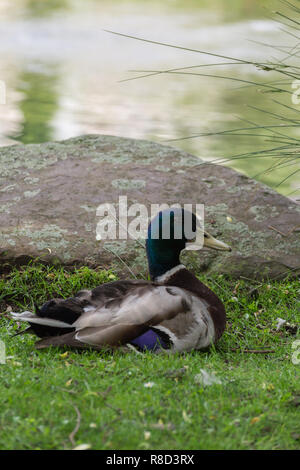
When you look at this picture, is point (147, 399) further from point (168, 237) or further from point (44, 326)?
point (168, 237)

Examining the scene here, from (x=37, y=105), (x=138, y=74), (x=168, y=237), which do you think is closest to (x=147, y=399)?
(x=168, y=237)

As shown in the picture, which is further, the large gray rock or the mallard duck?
the large gray rock

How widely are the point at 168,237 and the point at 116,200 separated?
1.53m

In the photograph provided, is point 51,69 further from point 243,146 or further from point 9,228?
point 9,228

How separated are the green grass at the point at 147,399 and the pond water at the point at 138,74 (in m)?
2.03

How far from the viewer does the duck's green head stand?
15.4 feet

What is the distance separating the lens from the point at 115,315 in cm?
420

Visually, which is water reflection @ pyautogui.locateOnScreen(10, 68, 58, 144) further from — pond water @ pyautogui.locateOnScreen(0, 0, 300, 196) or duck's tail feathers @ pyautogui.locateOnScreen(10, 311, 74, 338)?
duck's tail feathers @ pyautogui.locateOnScreen(10, 311, 74, 338)

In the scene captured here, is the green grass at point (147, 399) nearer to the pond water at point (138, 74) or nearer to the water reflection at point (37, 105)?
the pond water at point (138, 74)

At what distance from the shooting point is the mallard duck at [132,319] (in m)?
4.15

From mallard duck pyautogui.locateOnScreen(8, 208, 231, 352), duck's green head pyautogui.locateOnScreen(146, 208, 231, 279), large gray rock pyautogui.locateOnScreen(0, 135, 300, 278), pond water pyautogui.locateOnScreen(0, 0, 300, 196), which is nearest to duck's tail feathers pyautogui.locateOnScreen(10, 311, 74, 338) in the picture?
mallard duck pyautogui.locateOnScreen(8, 208, 231, 352)

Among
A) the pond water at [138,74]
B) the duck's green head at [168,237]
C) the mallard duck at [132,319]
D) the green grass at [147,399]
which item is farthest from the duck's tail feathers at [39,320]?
the pond water at [138,74]

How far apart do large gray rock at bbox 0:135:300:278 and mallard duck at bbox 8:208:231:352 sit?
1.15 meters

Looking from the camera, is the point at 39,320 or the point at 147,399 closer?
the point at 147,399
